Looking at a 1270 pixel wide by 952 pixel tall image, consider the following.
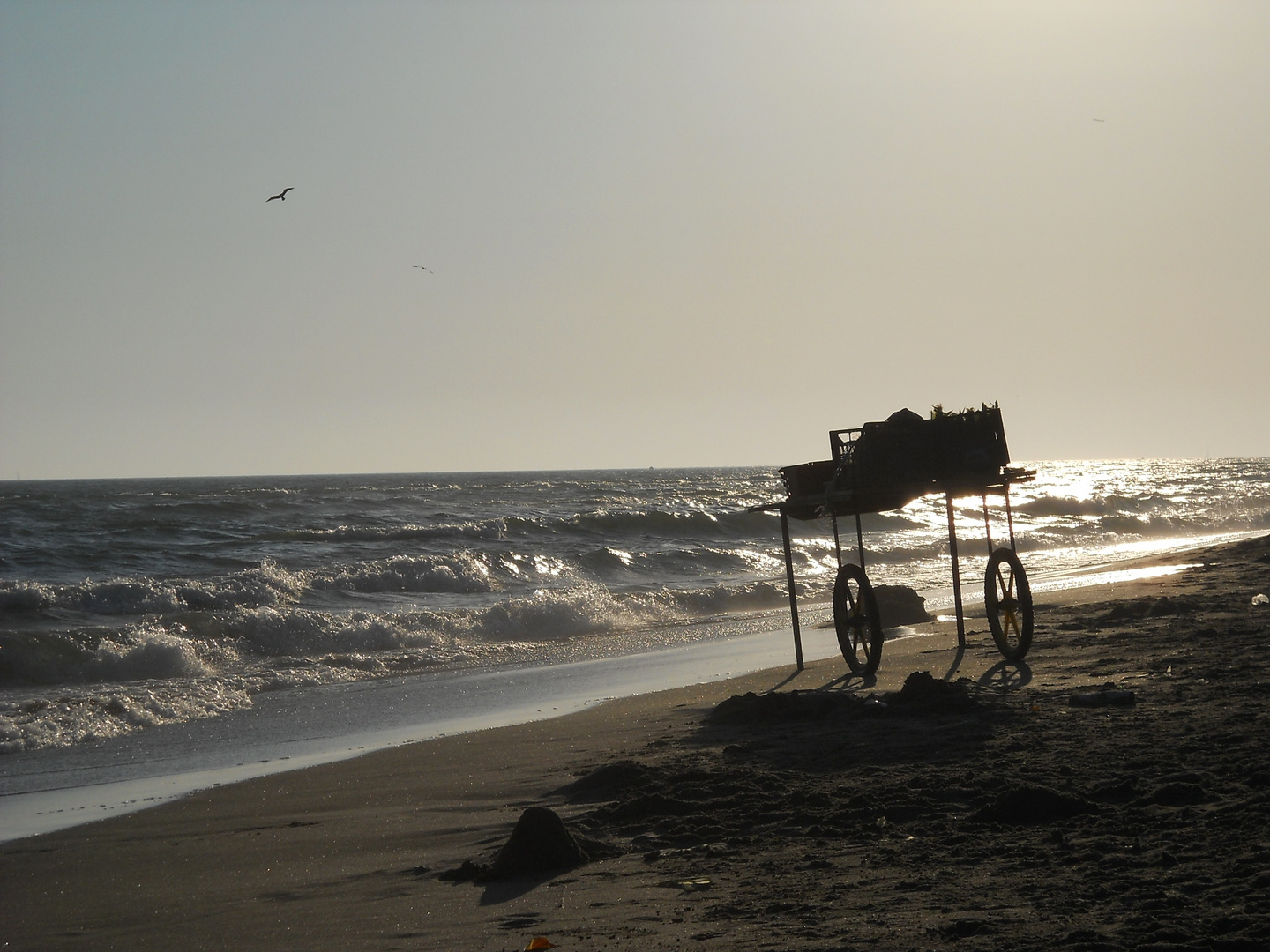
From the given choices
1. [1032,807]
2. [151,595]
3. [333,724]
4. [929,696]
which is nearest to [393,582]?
[151,595]

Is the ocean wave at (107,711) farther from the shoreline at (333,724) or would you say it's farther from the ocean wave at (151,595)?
the ocean wave at (151,595)

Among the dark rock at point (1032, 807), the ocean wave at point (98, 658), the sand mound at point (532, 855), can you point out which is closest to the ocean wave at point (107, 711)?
the ocean wave at point (98, 658)

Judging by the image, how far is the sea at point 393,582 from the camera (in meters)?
15.6

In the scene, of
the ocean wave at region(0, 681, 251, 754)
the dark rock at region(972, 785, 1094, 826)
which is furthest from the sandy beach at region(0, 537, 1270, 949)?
the ocean wave at region(0, 681, 251, 754)

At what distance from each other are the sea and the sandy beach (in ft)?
17.1

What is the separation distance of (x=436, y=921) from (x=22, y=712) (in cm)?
942

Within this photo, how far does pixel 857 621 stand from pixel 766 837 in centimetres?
662

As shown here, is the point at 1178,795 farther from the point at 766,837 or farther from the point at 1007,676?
the point at 1007,676

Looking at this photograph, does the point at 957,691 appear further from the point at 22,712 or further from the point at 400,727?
the point at 22,712

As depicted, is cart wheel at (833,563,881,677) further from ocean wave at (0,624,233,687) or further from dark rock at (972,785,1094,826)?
ocean wave at (0,624,233,687)

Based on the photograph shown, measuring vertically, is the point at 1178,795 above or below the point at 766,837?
above

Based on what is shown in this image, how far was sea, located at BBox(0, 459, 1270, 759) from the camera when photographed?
1564 cm

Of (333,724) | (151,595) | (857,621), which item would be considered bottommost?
(333,724)

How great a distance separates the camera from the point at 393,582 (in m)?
26.7
